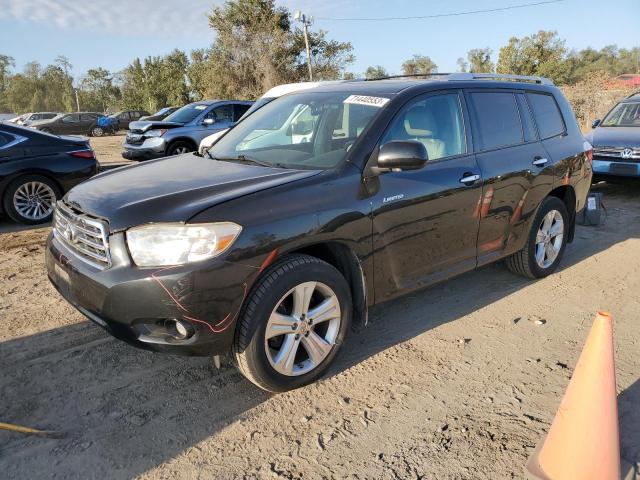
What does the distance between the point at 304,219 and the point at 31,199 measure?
5571 millimetres

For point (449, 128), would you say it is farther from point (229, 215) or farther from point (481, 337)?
point (229, 215)

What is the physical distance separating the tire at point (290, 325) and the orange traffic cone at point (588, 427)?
1.28 meters

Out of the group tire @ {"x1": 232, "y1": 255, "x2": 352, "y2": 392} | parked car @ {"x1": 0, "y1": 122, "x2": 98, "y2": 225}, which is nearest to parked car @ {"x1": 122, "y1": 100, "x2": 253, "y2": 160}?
parked car @ {"x1": 0, "y1": 122, "x2": 98, "y2": 225}

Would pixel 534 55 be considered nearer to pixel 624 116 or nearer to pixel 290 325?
pixel 624 116

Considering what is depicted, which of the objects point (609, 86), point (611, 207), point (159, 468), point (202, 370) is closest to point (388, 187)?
point (202, 370)

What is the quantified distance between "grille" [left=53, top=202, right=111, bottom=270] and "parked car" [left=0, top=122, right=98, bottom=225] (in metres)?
4.26

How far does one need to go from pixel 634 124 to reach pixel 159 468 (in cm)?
1020

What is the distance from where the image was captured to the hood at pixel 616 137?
8675 millimetres

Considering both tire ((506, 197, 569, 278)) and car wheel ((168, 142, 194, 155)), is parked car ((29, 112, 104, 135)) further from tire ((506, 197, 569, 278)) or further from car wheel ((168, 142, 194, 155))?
tire ((506, 197, 569, 278))

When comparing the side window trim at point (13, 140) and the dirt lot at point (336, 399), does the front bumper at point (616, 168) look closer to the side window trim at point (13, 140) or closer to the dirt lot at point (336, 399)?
the dirt lot at point (336, 399)

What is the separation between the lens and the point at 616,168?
8648 millimetres

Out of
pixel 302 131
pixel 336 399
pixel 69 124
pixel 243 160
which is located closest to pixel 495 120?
pixel 302 131

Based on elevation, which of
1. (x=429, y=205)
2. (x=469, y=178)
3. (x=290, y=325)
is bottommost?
(x=290, y=325)

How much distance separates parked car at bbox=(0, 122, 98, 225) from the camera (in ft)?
22.3
